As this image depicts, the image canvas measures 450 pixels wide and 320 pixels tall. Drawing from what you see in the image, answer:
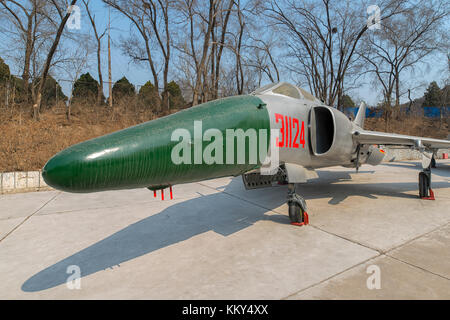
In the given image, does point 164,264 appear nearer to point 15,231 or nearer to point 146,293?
point 146,293

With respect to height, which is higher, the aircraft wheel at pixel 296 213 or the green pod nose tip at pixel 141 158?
the green pod nose tip at pixel 141 158

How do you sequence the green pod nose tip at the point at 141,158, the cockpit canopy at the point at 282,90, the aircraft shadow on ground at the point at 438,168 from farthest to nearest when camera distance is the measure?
1. the aircraft shadow on ground at the point at 438,168
2. the cockpit canopy at the point at 282,90
3. the green pod nose tip at the point at 141,158

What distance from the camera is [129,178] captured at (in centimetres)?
220

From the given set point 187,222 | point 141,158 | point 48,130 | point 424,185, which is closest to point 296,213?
point 187,222

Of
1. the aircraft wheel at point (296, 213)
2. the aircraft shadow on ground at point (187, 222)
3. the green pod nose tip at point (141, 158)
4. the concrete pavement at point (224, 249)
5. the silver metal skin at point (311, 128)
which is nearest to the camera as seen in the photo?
the green pod nose tip at point (141, 158)

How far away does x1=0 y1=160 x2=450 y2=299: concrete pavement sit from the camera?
242 cm

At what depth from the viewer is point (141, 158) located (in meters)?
2.21

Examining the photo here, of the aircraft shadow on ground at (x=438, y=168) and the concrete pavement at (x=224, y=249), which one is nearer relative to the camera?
the concrete pavement at (x=224, y=249)

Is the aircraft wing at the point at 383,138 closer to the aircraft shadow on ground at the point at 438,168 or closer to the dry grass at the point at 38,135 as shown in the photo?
the aircraft shadow on ground at the point at 438,168

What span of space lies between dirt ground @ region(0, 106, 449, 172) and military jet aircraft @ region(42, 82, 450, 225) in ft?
26.5

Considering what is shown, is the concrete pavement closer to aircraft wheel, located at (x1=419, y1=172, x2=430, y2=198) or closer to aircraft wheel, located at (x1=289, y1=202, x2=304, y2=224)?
aircraft wheel, located at (x1=289, y1=202, x2=304, y2=224)

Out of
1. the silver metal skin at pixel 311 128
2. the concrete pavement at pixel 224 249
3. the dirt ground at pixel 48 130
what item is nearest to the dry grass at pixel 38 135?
the dirt ground at pixel 48 130

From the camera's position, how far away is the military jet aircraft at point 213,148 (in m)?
2.03

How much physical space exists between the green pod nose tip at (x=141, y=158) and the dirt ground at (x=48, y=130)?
8061 mm
